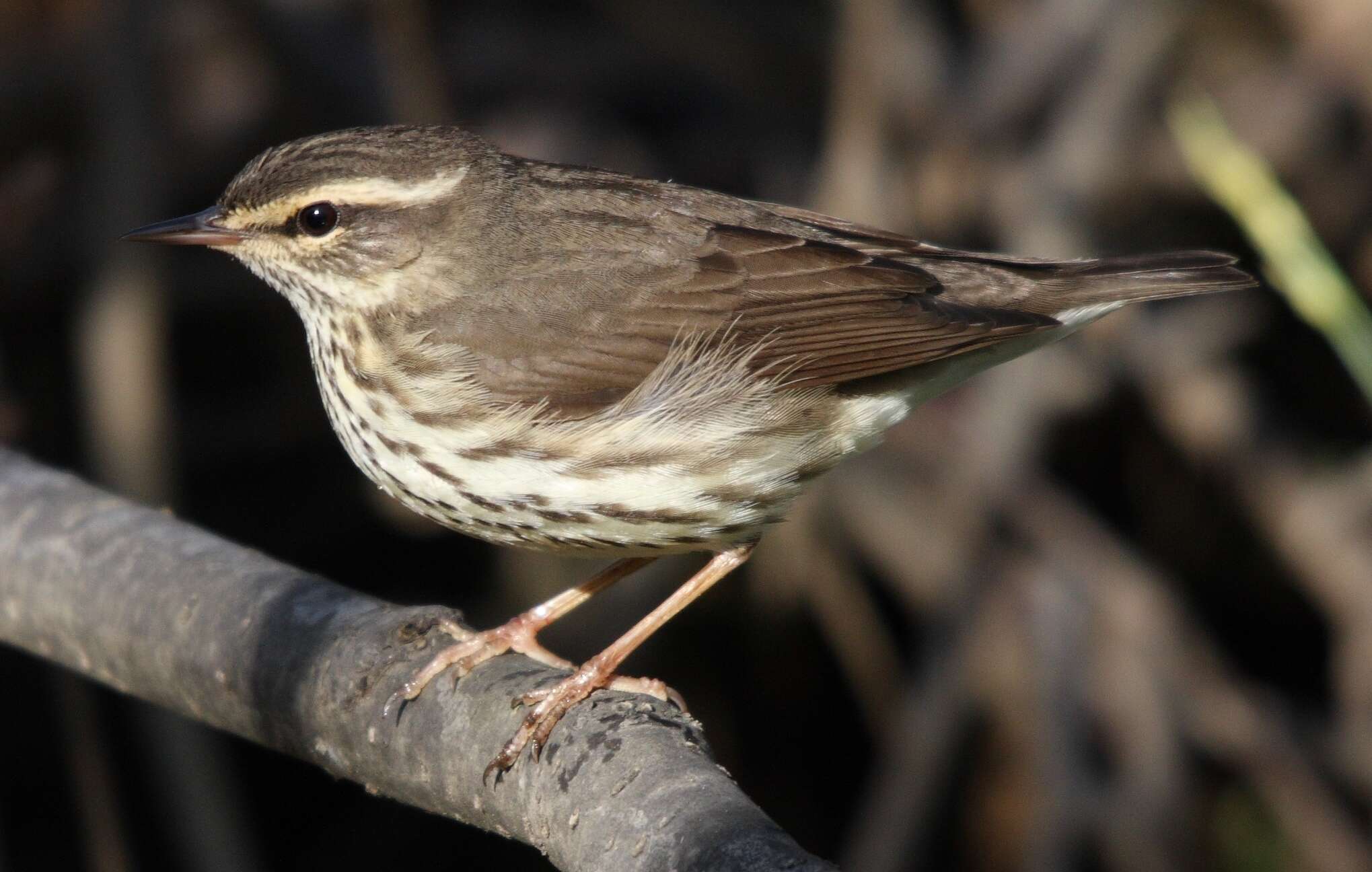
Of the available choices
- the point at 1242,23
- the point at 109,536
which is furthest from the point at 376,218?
the point at 1242,23

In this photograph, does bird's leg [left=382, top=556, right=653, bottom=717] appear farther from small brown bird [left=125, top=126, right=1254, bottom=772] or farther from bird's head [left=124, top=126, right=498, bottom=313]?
bird's head [left=124, top=126, right=498, bottom=313]

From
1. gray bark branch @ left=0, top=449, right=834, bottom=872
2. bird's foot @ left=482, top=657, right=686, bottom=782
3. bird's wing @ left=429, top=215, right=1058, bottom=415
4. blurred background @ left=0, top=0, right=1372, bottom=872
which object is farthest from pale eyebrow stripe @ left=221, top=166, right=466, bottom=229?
blurred background @ left=0, top=0, right=1372, bottom=872

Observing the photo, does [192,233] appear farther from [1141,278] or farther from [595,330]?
[1141,278]

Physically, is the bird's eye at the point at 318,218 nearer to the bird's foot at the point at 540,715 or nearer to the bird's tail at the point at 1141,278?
the bird's foot at the point at 540,715

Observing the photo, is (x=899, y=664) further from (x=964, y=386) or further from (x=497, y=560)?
(x=497, y=560)

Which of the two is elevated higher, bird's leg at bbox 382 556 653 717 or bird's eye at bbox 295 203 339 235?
bird's eye at bbox 295 203 339 235

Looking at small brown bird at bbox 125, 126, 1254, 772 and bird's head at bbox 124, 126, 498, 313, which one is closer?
small brown bird at bbox 125, 126, 1254, 772

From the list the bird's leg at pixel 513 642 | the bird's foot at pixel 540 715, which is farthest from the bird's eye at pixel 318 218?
the bird's foot at pixel 540 715
